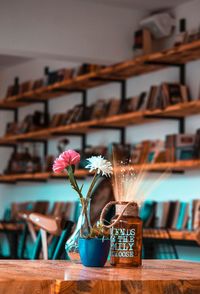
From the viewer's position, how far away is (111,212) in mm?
5398

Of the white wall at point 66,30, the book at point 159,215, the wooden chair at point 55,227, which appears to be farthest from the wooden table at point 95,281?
the white wall at point 66,30

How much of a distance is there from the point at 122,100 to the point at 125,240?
A: 17.2ft

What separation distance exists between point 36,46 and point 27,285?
5.29 metres

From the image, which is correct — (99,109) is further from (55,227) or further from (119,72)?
(55,227)

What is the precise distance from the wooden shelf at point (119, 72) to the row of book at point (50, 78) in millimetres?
108

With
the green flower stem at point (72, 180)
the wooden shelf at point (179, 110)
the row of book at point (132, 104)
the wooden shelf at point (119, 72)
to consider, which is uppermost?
the wooden shelf at point (119, 72)

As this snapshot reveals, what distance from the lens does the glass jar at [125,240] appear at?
3.11 metres

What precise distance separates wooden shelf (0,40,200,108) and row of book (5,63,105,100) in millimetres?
108

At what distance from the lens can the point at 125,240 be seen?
3.11 metres

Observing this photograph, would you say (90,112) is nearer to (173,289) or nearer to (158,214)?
(158,214)

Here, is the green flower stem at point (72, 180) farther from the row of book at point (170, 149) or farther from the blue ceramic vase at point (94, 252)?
the row of book at point (170, 149)

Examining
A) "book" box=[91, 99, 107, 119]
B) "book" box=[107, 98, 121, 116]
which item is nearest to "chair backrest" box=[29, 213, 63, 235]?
"book" box=[107, 98, 121, 116]

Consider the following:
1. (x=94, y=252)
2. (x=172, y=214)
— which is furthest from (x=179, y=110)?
(x=94, y=252)

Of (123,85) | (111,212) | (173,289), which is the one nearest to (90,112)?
(123,85)
